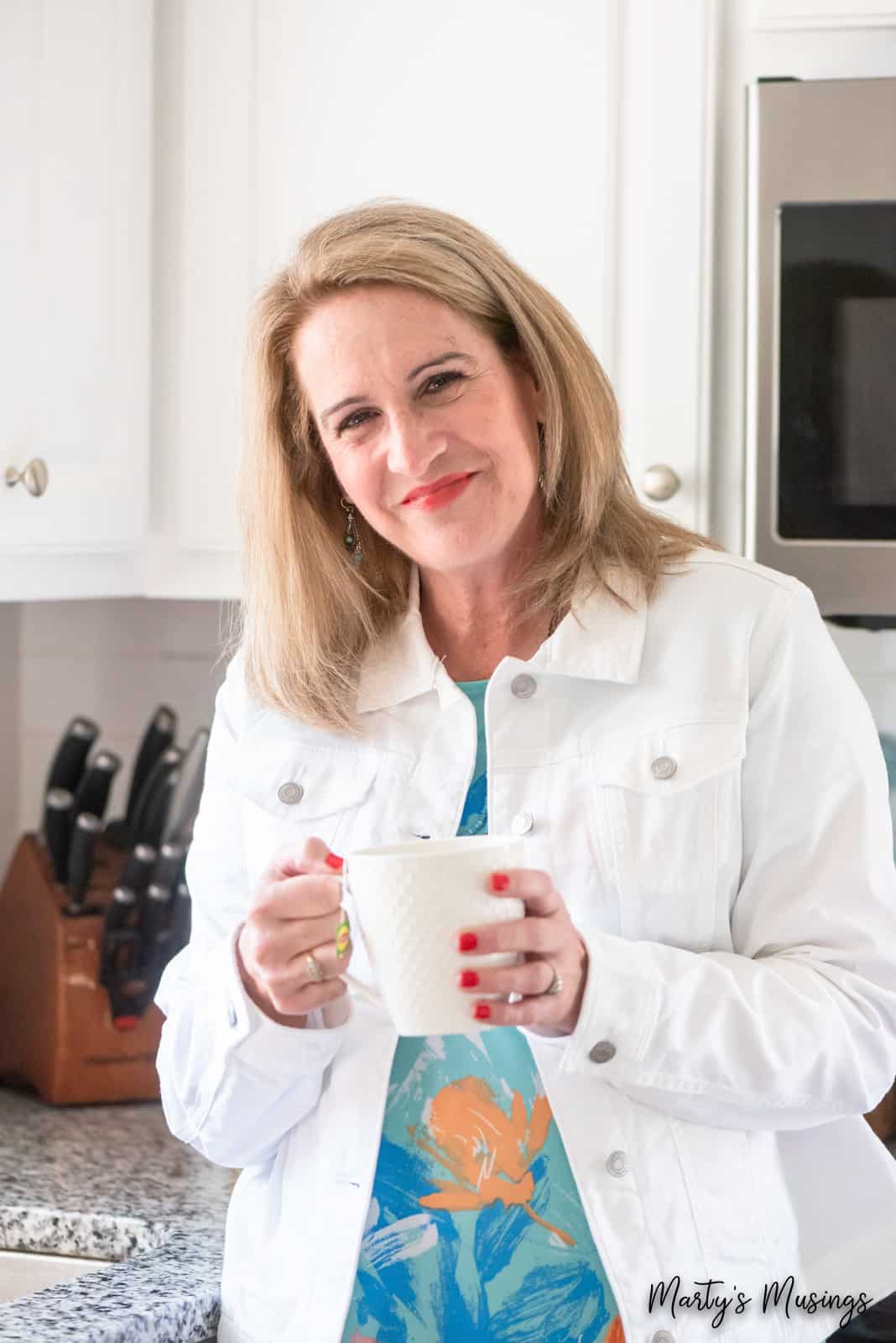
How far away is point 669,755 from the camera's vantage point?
3.25 feet

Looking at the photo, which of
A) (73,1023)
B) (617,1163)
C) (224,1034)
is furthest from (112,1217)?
(617,1163)

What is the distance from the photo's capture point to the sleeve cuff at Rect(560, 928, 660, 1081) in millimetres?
863

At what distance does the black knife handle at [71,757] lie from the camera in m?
1.84

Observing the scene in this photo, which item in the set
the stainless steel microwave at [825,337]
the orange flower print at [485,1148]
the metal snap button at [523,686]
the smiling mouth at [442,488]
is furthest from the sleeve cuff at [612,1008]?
the stainless steel microwave at [825,337]

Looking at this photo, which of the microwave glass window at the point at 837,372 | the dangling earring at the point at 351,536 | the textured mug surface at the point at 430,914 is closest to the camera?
the textured mug surface at the point at 430,914

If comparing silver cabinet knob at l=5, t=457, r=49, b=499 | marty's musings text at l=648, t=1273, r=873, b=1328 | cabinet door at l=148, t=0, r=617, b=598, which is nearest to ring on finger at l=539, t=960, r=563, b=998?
marty's musings text at l=648, t=1273, r=873, b=1328

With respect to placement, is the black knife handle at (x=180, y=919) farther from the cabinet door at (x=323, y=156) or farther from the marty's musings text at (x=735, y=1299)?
the marty's musings text at (x=735, y=1299)

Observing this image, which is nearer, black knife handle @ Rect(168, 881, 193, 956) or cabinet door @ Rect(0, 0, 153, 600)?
cabinet door @ Rect(0, 0, 153, 600)

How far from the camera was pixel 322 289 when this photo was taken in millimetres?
1058

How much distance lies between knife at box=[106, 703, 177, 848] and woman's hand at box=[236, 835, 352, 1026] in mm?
974

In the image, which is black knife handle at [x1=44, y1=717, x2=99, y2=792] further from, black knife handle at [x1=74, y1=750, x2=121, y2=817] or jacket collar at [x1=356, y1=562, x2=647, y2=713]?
jacket collar at [x1=356, y1=562, x2=647, y2=713]

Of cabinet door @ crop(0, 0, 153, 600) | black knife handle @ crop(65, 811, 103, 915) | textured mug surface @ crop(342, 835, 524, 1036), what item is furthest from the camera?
black knife handle @ crop(65, 811, 103, 915)

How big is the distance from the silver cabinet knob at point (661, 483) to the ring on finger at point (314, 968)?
750 millimetres

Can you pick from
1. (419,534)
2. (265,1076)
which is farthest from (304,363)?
(265,1076)
